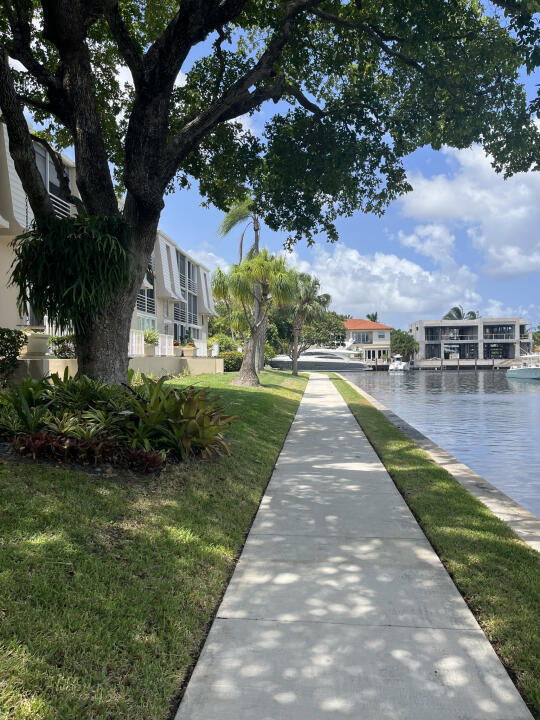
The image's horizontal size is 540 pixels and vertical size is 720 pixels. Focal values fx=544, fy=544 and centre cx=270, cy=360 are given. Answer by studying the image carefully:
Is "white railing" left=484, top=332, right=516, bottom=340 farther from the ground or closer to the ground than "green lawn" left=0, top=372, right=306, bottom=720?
farther from the ground

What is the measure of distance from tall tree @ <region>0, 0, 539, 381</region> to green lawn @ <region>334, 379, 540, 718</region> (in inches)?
189

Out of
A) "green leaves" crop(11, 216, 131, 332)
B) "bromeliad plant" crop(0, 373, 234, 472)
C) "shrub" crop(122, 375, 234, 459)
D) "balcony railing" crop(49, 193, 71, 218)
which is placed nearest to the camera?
"bromeliad plant" crop(0, 373, 234, 472)

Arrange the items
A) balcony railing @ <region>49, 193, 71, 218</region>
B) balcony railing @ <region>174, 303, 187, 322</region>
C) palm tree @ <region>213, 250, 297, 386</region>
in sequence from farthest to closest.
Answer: balcony railing @ <region>174, 303, 187, 322</region>, palm tree @ <region>213, 250, 297, 386</region>, balcony railing @ <region>49, 193, 71, 218</region>

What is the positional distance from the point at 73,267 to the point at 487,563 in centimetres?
595

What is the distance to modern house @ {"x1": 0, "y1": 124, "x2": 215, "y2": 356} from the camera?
48.1 feet

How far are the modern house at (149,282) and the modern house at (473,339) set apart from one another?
59.1m

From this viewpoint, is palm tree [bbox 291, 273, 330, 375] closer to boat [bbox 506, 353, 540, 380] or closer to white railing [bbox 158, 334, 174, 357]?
white railing [bbox 158, 334, 174, 357]

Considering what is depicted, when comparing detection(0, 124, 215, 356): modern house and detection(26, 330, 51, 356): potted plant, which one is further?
detection(0, 124, 215, 356): modern house

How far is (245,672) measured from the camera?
3074 mm

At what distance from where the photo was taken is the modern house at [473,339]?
9288 centimetres

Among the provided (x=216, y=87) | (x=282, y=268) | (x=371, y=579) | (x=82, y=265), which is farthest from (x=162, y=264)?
(x=371, y=579)

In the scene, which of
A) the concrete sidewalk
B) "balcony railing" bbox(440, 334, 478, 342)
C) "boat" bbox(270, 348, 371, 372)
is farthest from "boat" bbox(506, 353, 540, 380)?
the concrete sidewalk

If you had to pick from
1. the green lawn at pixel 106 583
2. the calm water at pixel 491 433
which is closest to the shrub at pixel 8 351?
the green lawn at pixel 106 583

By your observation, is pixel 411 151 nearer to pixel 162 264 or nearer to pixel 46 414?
pixel 46 414
